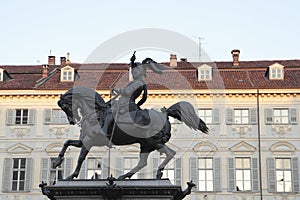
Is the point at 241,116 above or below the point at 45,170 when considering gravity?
above

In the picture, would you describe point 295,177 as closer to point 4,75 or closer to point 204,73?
point 204,73

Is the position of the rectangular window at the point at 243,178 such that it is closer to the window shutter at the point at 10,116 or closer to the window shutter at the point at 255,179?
the window shutter at the point at 255,179

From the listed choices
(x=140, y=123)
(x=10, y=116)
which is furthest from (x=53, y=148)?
(x=140, y=123)

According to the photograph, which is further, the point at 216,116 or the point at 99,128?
the point at 216,116

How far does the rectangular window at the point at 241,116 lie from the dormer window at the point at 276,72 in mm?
3280

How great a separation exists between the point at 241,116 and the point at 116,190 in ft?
94.2

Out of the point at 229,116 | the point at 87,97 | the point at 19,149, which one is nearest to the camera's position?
the point at 87,97

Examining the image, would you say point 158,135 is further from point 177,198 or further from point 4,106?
point 4,106

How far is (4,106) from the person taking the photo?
41.3 metres

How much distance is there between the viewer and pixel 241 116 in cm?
4091

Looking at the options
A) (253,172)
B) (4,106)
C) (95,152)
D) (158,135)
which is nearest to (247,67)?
(253,172)

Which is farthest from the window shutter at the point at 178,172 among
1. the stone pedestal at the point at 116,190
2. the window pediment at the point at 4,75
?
the stone pedestal at the point at 116,190

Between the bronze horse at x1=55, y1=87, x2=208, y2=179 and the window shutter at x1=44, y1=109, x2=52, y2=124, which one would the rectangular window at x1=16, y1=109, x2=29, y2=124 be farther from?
the bronze horse at x1=55, y1=87, x2=208, y2=179

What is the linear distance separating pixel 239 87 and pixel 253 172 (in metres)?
5.46
